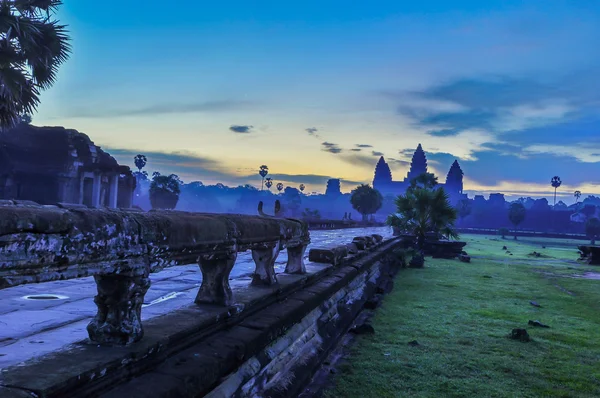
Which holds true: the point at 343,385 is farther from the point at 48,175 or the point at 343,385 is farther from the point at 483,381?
the point at 48,175

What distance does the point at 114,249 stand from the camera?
1.83 meters

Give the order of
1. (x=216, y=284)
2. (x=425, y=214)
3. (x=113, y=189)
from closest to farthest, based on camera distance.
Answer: (x=216, y=284)
(x=425, y=214)
(x=113, y=189)

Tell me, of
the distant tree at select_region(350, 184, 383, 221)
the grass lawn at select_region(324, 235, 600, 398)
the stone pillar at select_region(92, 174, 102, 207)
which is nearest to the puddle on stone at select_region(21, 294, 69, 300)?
the grass lawn at select_region(324, 235, 600, 398)

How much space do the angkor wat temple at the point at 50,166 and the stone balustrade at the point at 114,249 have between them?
116 feet

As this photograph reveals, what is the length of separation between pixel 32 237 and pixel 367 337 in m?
4.47

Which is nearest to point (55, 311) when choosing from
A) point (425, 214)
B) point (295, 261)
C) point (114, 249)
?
point (114, 249)

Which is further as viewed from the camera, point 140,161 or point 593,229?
point 140,161

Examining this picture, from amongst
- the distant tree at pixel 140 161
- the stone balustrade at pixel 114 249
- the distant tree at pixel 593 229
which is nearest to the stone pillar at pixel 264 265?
the stone balustrade at pixel 114 249

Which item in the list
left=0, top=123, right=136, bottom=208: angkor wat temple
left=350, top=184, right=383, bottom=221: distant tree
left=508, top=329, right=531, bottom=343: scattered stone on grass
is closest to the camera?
left=508, top=329, right=531, bottom=343: scattered stone on grass

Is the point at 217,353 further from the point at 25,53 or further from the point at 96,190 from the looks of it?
the point at 96,190

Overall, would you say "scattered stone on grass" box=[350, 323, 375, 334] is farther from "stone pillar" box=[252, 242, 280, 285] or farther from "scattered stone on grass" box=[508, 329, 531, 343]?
"stone pillar" box=[252, 242, 280, 285]

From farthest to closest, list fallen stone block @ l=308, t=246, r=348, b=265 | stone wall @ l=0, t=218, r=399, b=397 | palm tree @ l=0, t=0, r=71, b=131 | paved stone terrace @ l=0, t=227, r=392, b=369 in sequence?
palm tree @ l=0, t=0, r=71, b=131, fallen stone block @ l=308, t=246, r=348, b=265, paved stone terrace @ l=0, t=227, r=392, b=369, stone wall @ l=0, t=218, r=399, b=397

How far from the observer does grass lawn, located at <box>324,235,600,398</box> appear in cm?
379

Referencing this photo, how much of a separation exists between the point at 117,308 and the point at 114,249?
33 centimetres
